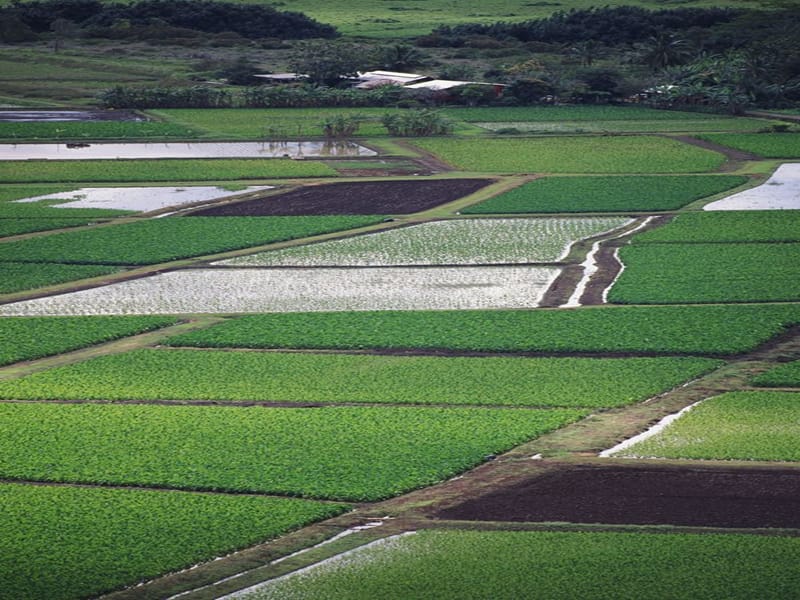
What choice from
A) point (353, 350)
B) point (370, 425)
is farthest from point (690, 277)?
point (370, 425)

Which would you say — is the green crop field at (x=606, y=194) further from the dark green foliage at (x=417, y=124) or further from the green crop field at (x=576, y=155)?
the dark green foliage at (x=417, y=124)

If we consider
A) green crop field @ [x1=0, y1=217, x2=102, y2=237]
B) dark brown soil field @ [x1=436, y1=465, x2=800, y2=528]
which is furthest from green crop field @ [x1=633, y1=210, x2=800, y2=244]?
dark brown soil field @ [x1=436, y1=465, x2=800, y2=528]

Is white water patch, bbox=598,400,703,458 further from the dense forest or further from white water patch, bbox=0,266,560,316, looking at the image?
the dense forest

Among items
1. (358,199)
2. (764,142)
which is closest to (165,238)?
(358,199)

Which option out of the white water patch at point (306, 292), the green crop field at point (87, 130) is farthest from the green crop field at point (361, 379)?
the green crop field at point (87, 130)

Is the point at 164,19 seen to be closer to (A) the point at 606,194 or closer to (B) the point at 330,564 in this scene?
(A) the point at 606,194

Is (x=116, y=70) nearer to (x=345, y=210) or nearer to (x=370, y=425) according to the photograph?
(x=345, y=210)
